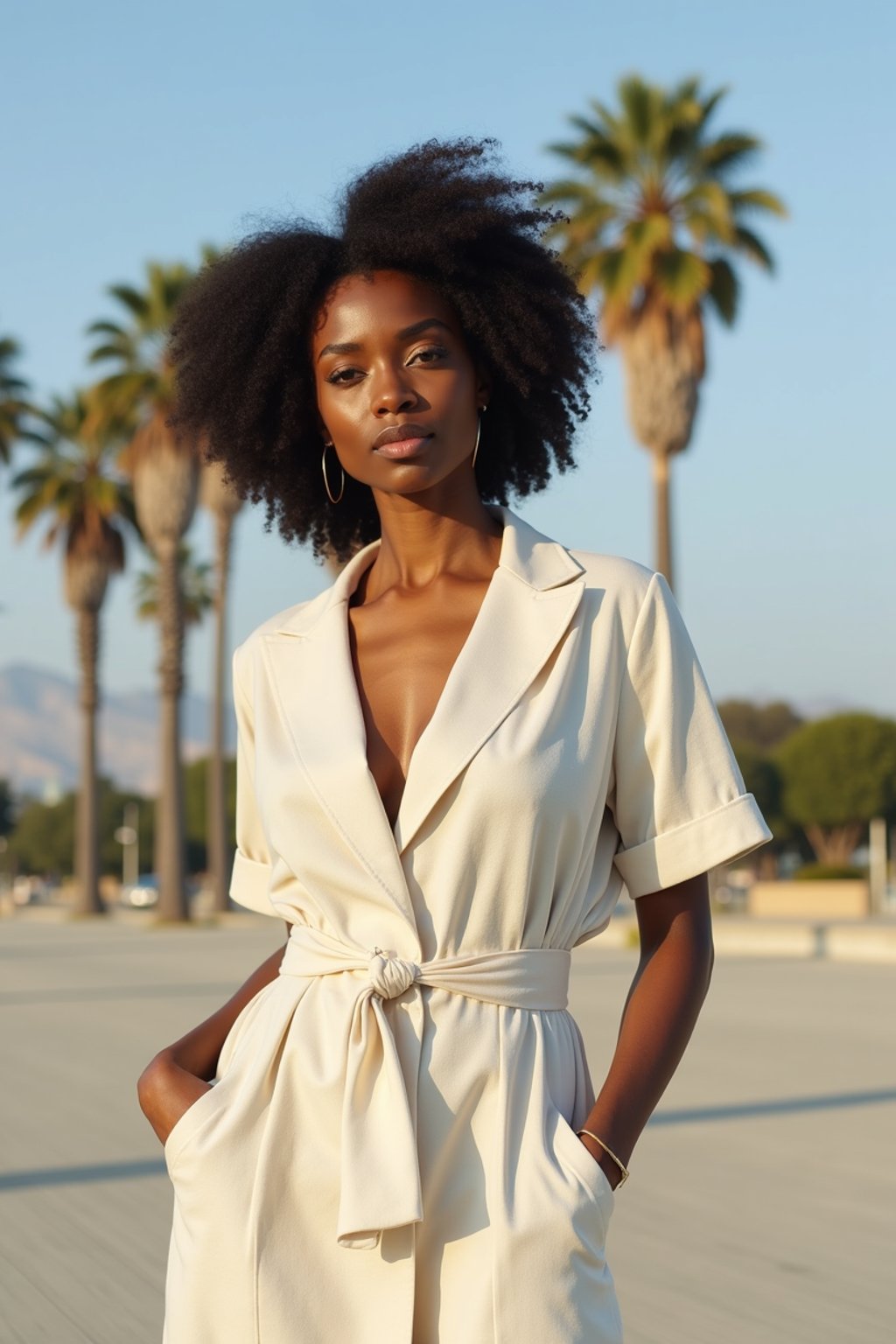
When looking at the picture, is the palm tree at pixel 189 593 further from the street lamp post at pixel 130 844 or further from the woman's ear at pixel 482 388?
the woman's ear at pixel 482 388

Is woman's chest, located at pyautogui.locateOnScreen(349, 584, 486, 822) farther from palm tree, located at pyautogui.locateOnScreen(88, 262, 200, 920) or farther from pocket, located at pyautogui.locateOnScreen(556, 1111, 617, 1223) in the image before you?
palm tree, located at pyautogui.locateOnScreen(88, 262, 200, 920)

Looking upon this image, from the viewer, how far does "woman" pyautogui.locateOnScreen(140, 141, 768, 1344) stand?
2.21 metres

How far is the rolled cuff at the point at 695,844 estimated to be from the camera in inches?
93.7

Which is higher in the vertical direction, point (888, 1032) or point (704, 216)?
point (704, 216)

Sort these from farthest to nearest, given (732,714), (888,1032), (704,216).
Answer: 1. (732,714)
2. (704,216)
3. (888,1032)

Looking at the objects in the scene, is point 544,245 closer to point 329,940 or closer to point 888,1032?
point 329,940

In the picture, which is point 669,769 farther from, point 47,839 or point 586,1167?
point 47,839

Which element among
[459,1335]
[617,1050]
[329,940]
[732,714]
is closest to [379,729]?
[329,940]

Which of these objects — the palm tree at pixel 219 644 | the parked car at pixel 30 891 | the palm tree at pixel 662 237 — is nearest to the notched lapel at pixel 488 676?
the palm tree at pixel 662 237

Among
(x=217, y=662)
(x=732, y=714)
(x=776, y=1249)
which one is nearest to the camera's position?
(x=776, y=1249)

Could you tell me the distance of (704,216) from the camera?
2633 centimetres

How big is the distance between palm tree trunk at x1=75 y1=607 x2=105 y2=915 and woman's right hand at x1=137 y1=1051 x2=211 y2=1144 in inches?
1782

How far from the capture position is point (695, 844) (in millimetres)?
2389

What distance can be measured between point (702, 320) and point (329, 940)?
25523 mm
